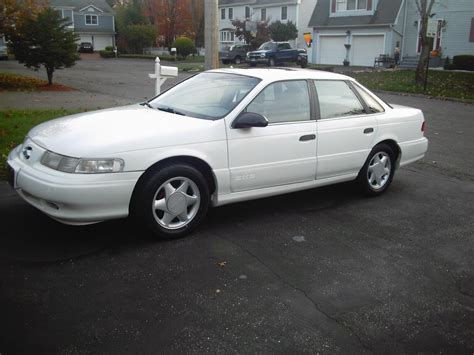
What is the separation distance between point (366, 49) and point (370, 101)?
3260cm

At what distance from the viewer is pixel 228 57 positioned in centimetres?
4041

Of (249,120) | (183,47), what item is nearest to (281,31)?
(183,47)

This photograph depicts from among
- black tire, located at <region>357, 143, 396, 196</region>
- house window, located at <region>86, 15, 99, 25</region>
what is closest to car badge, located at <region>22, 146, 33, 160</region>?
black tire, located at <region>357, 143, 396, 196</region>

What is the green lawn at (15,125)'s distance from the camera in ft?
24.5

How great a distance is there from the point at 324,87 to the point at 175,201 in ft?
7.54

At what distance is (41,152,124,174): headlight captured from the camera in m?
4.16

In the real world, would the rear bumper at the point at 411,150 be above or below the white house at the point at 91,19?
below

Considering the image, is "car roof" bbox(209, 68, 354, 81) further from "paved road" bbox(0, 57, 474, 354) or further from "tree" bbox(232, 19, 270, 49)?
"tree" bbox(232, 19, 270, 49)

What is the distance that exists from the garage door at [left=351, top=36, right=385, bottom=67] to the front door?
1287 inches

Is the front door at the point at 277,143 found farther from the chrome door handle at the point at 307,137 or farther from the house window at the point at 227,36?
the house window at the point at 227,36

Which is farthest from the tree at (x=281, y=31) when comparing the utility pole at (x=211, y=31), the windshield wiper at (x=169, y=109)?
the windshield wiper at (x=169, y=109)

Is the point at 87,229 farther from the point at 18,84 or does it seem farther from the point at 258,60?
the point at 258,60

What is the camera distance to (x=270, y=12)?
165 feet

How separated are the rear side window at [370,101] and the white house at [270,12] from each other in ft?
137
